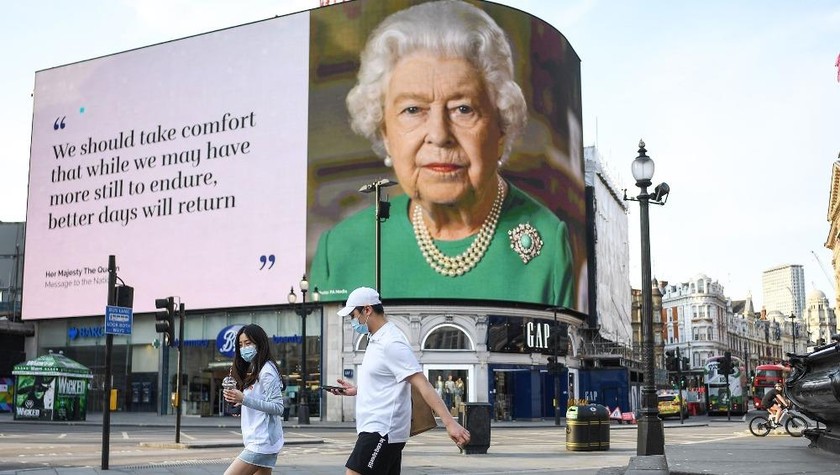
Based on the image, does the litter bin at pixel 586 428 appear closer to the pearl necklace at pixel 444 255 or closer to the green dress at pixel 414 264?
the green dress at pixel 414 264

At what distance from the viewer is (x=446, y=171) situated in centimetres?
4822

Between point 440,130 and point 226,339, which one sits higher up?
point 440,130

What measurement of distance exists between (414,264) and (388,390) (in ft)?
139

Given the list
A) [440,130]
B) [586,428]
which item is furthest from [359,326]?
[440,130]

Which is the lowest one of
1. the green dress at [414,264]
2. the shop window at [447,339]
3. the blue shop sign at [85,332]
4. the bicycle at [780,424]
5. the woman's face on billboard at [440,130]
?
the bicycle at [780,424]

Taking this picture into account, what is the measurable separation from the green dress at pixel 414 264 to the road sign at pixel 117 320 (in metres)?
32.1

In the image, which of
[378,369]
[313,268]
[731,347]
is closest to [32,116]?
[313,268]

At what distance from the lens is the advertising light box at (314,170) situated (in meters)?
48.9

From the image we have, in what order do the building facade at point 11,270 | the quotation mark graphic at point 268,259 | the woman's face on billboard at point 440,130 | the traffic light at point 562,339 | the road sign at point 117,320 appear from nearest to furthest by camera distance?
the road sign at point 117,320 < the woman's face on billboard at point 440,130 < the quotation mark graphic at point 268,259 < the traffic light at point 562,339 < the building facade at point 11,270

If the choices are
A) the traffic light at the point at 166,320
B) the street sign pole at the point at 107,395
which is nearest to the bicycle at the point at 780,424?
the traffic light at the point at 166,320

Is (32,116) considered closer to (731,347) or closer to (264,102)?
(264,102)

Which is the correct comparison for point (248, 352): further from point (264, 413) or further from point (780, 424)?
point (780, 424)

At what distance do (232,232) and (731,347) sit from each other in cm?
12644

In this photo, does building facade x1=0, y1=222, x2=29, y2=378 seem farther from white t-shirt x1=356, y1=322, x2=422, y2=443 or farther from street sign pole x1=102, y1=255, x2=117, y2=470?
white t-shirt x1=356, y1=322, x2=422, y2=443
